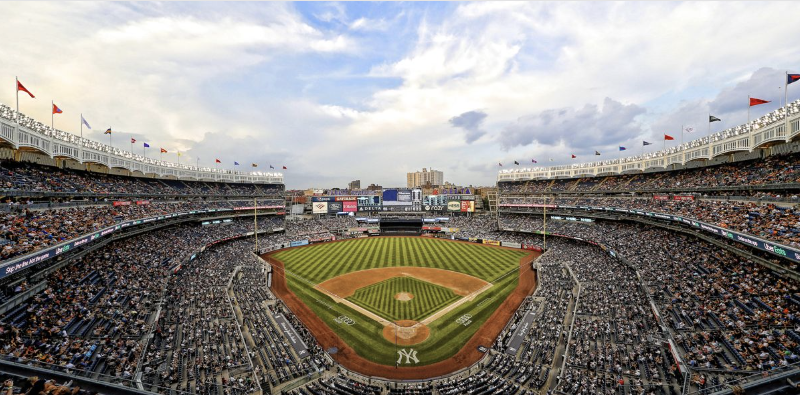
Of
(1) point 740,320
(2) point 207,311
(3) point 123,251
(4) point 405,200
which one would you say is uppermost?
(4) point 405,200

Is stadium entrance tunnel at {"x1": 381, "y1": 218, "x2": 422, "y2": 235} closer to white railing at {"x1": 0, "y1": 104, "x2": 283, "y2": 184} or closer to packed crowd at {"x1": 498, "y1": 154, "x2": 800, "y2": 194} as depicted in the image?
packed crowd at {"x1": 498, "y1": 154, "x2": 800, "y2": 194}

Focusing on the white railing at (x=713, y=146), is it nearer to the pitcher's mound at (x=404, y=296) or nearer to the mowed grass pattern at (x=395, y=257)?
the mowed grass pattern at (x=395, y=257)

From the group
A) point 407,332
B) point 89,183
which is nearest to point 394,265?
point 407,332

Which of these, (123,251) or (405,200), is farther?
(405,200)

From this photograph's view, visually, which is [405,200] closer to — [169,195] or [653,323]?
[169,195]

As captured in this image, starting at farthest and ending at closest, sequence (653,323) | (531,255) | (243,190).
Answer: (243,190) → (531,255) → (653,323)

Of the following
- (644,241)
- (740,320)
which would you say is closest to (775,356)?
(740,320)

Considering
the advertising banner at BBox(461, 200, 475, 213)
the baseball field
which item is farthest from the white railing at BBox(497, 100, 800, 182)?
the baseball field
